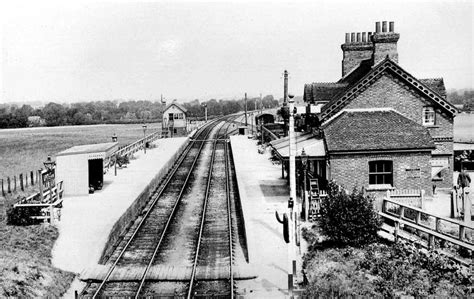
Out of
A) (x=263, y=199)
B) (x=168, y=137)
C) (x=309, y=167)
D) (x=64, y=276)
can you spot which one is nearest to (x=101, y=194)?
(x=263, y=199)

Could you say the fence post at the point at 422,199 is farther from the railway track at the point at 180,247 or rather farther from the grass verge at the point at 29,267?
the grass verge at the point at 29,267

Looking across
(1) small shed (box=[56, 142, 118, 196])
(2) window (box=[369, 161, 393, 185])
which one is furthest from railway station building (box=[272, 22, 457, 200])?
(1) small shed (box=[56, 142, 118, 196])

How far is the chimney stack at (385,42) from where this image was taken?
26.2 meters

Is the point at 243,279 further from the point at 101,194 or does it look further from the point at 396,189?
the point at 101,194

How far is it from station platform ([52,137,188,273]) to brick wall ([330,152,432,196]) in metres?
8.76

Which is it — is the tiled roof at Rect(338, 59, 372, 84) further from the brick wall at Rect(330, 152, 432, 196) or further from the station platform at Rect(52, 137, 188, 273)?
the station platform at Rect(52, 137, 188, 273)

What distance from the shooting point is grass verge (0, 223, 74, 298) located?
12305mm

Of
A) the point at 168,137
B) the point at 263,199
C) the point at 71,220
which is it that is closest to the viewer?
the point at 71,220

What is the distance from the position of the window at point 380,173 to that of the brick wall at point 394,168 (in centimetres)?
27

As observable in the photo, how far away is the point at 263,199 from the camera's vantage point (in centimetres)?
2364

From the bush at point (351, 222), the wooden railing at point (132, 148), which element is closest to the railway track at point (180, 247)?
the bush at point (351, 222)

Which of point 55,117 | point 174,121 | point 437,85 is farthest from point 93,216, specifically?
point 55,117

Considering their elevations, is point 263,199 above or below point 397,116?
below

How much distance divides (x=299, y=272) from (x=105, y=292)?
16.0 feet
